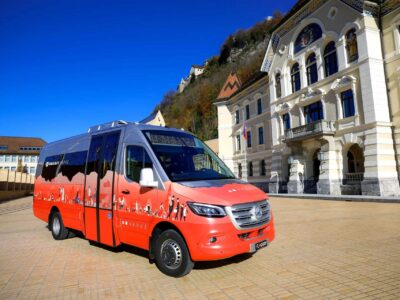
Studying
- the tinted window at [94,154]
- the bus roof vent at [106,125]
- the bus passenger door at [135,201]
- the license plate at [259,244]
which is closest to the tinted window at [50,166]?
the bus roof vent at [106,125]

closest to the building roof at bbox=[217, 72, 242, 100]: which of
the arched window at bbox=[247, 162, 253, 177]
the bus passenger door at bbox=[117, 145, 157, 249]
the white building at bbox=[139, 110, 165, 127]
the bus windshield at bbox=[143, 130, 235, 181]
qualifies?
the arched window at bbox=[247, 162, 253, 177]

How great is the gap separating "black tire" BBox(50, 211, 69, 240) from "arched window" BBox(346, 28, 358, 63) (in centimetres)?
2173

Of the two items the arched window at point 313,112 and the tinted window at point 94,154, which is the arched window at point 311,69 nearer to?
the arched window at point 313,112

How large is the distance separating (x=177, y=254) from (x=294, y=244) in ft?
10.8

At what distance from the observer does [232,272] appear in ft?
16.4

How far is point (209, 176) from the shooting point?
5574mm

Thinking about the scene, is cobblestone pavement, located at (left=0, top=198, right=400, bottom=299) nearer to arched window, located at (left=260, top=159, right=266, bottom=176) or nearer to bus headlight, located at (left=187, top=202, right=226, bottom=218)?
bus headlight, located at (left=187, top=202, right=226, bottom=218)

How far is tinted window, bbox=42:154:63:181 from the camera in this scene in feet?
28.8

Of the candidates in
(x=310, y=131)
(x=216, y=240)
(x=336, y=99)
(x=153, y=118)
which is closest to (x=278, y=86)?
(x=310, y=131)

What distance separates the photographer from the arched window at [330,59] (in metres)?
23.0

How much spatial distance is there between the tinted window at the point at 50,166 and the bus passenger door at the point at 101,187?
2171mm

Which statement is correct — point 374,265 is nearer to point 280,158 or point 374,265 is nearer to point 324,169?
point 324,169

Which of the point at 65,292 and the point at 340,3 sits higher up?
the point at 340,3

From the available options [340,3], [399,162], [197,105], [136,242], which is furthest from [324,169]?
[197,105]
